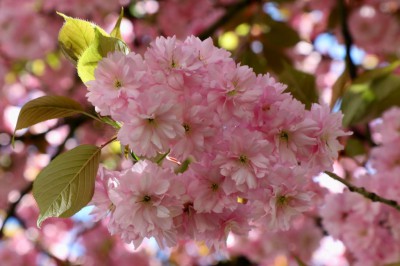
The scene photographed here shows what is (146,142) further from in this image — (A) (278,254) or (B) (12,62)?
(B) (12,62)

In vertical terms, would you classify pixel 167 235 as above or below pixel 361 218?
above

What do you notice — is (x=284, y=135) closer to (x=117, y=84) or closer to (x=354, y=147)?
(x=117, y=84)

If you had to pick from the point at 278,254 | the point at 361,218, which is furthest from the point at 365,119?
the point at 278,254

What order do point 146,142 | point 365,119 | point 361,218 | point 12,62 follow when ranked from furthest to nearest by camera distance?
point 12,62
point 365,119
point 361,218
point 146,142

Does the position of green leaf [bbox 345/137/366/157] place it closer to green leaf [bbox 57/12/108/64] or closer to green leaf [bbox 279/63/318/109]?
green leaf [bbox 279/63/318/109]

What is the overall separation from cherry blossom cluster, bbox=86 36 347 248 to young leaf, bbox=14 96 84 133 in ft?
0.34

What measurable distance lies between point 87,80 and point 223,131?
0.61 ft

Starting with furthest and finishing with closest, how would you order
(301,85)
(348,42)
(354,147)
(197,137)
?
(348,42), (354,147), (301,85), (197,137)

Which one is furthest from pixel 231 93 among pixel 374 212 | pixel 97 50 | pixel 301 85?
pixel 374 212

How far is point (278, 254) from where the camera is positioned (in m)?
2.74

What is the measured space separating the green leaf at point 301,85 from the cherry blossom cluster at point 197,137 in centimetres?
41

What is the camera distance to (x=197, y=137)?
0.75 metres

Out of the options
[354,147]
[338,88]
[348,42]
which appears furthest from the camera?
[348,42]

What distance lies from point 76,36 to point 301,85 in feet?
1.90
